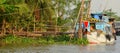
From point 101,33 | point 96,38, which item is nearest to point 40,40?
point 96,38

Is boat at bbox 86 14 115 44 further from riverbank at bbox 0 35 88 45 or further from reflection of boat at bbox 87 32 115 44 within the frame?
riverbank at bbox 0 35 88 45

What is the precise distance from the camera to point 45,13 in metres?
37.7

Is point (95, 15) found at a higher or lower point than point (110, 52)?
higher

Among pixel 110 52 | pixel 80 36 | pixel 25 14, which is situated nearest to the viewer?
pixel 110 52

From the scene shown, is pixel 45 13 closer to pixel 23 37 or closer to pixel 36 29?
pixel 36 29

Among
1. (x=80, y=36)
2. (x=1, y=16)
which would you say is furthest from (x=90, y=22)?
(x=1, y=16)

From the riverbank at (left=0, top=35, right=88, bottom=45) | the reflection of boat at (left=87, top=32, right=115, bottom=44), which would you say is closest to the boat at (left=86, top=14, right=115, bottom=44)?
the reflection of boat at (left=87, top=32, right=115, bottom=44)

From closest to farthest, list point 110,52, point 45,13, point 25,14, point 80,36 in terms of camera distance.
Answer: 1. point 110,52
2. point 80,36
3. point 25,14
4. point 45,13

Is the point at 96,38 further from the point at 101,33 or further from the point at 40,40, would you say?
the point at 40,40

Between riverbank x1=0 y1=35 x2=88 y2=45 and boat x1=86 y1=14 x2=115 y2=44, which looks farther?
boat x1=86 y1=14 x2=115 y2=44

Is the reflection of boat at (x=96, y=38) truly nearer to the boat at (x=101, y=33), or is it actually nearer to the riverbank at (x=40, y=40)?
the boat at (x=101, y=33)

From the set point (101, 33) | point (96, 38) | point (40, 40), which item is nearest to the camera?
point (40, 40)

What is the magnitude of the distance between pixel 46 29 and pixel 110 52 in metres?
13.5

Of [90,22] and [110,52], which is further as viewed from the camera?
[90,22]
